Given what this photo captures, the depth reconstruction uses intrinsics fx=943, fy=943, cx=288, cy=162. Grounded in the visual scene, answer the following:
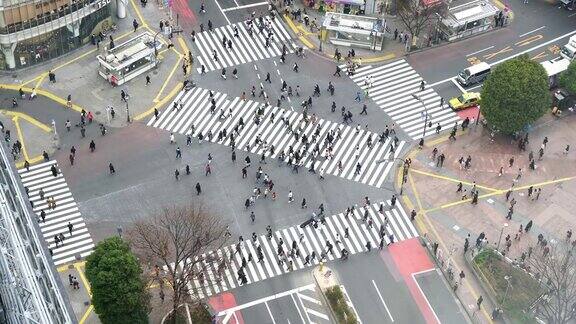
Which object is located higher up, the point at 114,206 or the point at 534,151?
the point at 114,206

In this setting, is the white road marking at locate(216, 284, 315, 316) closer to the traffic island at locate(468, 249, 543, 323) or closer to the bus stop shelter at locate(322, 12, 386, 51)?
the traffic island at locate(468, 249, 543, 323)

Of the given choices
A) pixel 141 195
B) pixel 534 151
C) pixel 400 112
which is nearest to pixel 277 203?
pixel 141 195

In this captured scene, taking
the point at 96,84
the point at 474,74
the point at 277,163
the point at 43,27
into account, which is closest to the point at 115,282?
the point at 277,163

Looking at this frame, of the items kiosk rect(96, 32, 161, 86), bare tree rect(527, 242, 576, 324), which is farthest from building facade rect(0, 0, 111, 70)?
bare tree rect(527, 242, 576, 324)

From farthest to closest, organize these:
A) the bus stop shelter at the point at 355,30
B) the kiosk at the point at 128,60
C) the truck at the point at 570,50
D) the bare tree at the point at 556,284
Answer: the bus stop shelter at the point at 355,30 → the truck at the point at 570,50 → the kiosk at the point at 128,60 → the bare tree at the point at 556,284

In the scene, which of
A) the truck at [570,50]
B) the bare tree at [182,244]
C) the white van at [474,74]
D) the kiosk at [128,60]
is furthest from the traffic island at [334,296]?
the truck at [570,50]

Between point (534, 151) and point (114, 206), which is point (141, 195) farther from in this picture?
point (534, 151)

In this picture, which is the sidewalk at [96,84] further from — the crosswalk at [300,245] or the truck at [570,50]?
the truck at [570,50]
